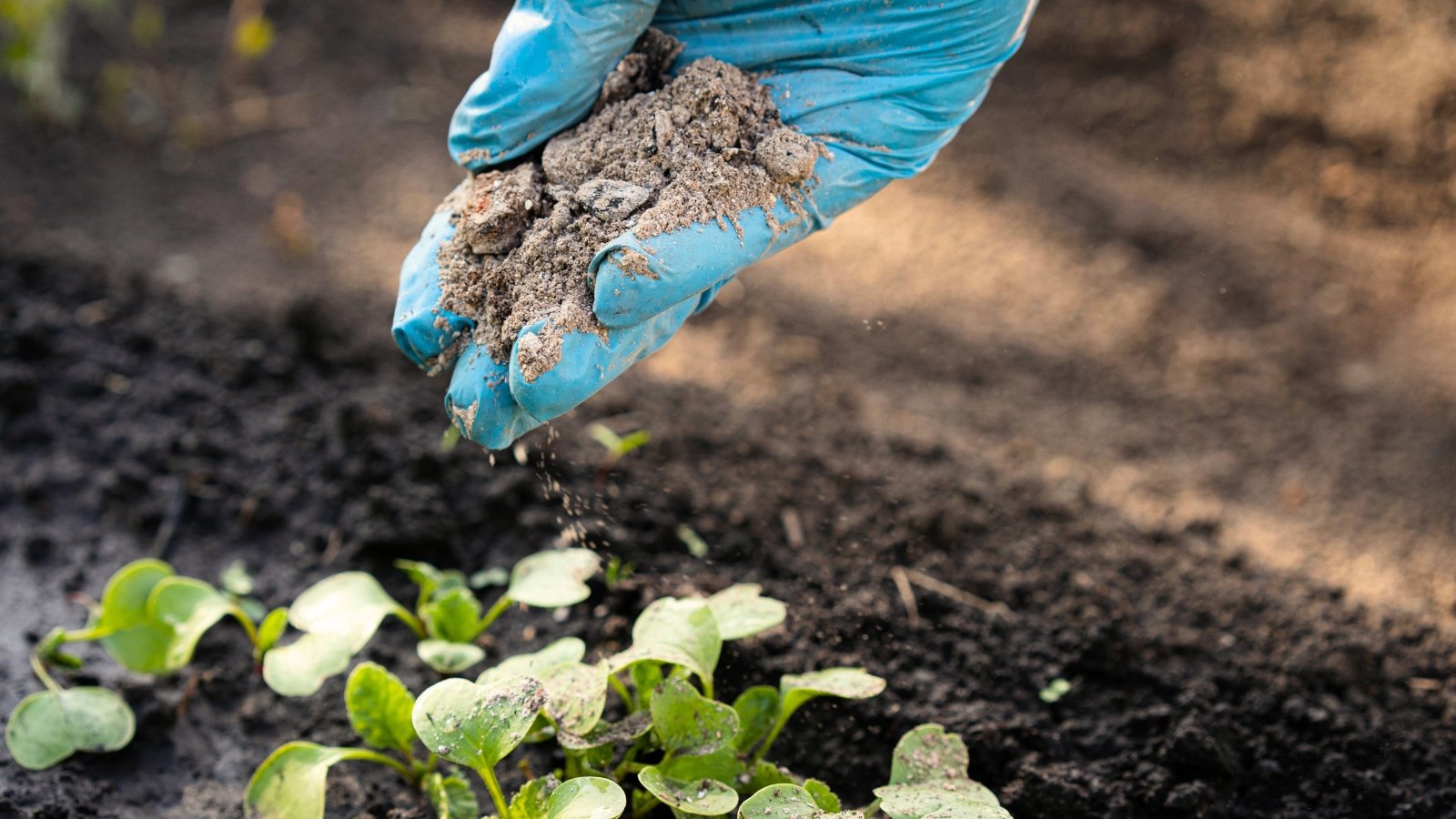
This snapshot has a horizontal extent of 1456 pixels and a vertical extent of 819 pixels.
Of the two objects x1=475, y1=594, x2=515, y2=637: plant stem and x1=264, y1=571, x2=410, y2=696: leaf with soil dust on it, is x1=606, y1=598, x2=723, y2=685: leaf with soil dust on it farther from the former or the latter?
x1=264, y1=571, x2=410, y2=696: leaf with soil dust on it

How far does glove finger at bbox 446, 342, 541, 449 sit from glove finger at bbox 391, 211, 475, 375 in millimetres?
59

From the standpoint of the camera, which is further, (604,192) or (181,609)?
(181,609)

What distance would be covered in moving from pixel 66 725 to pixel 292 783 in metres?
0.42

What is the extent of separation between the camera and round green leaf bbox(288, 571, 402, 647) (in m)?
1.57

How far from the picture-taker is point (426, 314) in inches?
57.1

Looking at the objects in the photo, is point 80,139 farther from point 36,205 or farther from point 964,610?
point 964,610

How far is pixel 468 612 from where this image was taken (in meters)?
1.67

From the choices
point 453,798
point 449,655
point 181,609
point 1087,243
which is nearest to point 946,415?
point 1087,243

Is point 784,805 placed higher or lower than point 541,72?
lower

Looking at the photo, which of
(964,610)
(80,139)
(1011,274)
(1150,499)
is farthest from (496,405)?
(80,139)

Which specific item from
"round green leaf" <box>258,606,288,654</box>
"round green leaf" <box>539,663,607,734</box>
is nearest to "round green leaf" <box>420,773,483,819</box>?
"round green leaf" <box>539,663,607,734</box>

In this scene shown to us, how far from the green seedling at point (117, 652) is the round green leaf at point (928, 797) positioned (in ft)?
3.28

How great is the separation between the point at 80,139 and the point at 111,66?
440 mm

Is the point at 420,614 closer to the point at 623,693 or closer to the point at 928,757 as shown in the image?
the point at 623,693
